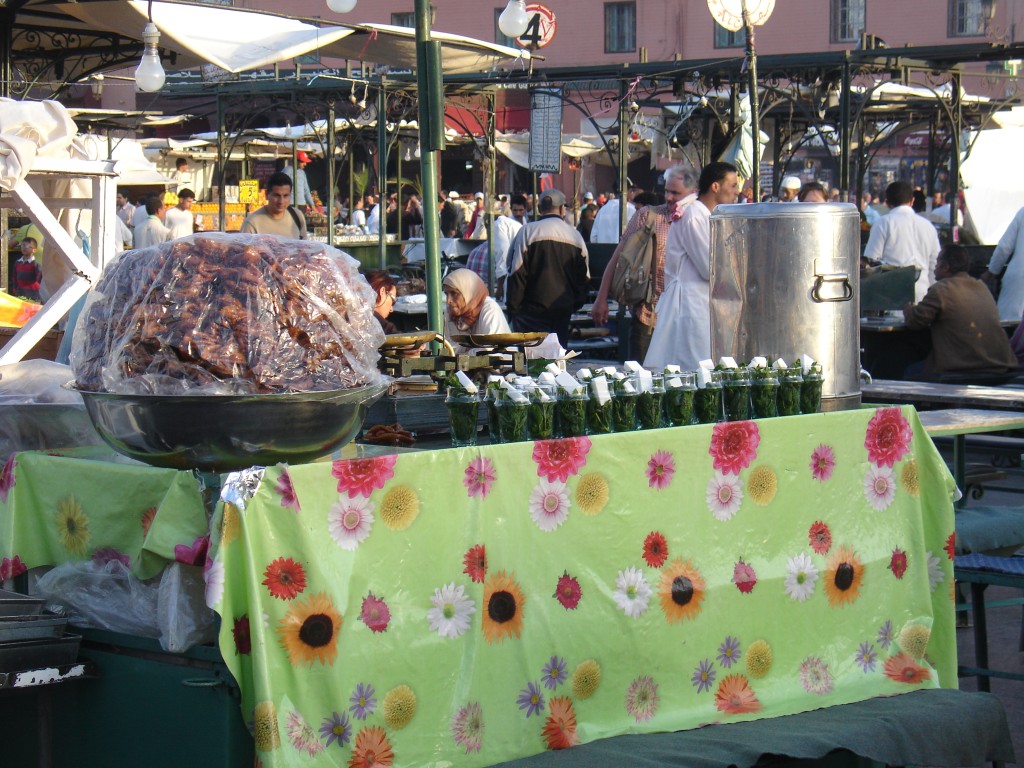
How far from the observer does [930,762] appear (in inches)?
133

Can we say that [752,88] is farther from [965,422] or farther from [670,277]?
[965,422]

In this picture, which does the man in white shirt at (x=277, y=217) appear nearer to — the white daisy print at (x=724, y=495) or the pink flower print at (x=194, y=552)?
the white daisy print at (x=724, y=495)

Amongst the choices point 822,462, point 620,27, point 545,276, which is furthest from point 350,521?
point 620,27

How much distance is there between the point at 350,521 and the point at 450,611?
1.10 feet

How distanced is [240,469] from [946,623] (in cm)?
217

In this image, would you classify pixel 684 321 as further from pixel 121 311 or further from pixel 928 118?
pixel 928 118

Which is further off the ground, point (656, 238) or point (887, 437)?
point (656, 238)

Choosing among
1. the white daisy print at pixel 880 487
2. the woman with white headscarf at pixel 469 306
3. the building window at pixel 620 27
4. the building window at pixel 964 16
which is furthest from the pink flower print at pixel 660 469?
the building window at pixel 620 27

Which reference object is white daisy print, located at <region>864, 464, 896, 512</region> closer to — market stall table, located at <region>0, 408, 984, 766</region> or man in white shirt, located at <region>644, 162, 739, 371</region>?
market stall table, located at <region>0, 408, 984, 766</region>

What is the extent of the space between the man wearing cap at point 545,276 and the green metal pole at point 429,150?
4171 millimetres

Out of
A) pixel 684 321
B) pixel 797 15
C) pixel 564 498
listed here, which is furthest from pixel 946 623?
pixel 797 15

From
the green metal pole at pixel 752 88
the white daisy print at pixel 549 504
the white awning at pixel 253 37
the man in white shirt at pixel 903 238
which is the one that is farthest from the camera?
the man in white shirt at pixel 903 238

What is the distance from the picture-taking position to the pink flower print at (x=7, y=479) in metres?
3.14

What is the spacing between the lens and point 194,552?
2.75 metres
